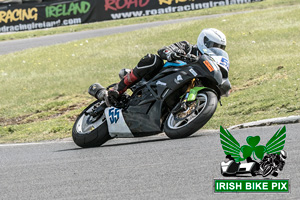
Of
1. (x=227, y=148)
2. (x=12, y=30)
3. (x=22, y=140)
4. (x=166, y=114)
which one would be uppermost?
(x=227, y=148)

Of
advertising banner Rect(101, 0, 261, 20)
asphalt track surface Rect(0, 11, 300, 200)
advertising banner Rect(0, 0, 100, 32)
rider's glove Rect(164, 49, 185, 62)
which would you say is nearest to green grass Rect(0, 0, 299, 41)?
advertising banner Rect(101, 0, 261, 20)

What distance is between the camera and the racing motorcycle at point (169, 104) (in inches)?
299

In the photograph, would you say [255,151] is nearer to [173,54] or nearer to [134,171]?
[134,171]

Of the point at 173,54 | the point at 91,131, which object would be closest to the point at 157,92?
the point at 173,54

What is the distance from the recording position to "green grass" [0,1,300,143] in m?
11.0

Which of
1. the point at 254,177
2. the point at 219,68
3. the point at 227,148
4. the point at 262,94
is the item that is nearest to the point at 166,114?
the point at 219,68

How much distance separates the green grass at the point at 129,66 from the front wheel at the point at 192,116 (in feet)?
5.70

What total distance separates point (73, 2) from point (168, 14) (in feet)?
16.7

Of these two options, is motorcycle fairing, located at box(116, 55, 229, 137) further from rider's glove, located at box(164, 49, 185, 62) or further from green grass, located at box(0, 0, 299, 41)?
green grass, located at box(0, 0, 299, 41)

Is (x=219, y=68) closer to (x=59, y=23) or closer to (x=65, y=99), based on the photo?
(x=65, y=99)

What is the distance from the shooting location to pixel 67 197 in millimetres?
5297

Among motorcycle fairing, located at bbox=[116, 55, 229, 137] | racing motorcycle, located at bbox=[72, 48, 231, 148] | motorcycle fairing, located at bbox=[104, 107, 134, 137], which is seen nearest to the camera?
racing motorcycle, located at bbox=[72, 48, 231, 148]

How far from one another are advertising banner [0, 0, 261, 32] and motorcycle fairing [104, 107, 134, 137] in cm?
2388

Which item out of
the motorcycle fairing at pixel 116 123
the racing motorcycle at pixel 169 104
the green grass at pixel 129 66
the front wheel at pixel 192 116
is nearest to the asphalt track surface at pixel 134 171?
→ the front wheel at pixel 192 116
